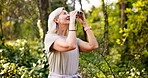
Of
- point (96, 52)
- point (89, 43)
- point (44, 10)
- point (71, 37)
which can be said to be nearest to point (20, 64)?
point (44, 10)

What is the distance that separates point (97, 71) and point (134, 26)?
3457 millimetres

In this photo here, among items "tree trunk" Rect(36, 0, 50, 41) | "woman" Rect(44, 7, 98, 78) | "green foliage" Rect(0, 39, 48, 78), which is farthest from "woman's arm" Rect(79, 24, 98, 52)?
"tree trunk" Rect(36, 0, 50, 41)

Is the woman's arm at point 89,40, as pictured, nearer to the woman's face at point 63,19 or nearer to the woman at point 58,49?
the woman at point 58,49

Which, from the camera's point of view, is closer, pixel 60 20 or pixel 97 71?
pixel 60 20

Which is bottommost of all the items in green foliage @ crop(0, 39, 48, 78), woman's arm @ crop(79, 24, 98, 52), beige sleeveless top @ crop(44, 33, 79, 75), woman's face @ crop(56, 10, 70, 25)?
green foliage @ crop(0, 39, 48, 78)

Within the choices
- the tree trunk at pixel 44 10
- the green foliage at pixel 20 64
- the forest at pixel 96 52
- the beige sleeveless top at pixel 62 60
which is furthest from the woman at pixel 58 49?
the tree trunk at pixel 44 10

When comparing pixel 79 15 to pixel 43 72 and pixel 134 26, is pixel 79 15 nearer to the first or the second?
pixel 43 72

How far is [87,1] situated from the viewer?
751 centimetres

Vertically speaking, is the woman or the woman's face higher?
the woman's face

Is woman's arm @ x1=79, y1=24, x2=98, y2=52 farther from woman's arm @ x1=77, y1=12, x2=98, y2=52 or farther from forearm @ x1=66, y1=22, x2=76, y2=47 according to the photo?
forearm @ x1=66, y1=22, x2=76, y2=47

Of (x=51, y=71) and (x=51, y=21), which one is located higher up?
(x=51, y=21)

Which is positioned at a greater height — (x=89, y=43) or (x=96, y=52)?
(x=89, y=43)

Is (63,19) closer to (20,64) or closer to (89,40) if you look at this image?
(89,40)

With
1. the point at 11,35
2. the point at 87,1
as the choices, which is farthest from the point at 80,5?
the point at 11,35
